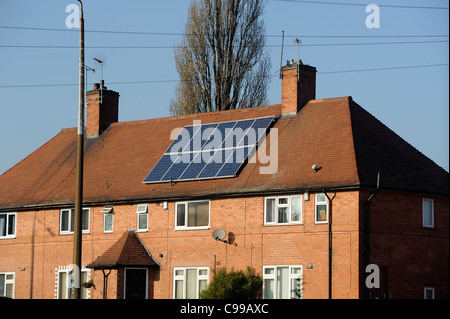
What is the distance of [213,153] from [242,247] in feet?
17.2

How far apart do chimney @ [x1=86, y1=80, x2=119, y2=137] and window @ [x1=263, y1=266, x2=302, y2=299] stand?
611 inches

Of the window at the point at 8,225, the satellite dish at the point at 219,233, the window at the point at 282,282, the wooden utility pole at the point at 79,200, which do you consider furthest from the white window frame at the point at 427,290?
the window at the point at 8,225

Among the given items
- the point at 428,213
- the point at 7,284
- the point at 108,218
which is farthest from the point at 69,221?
the point at 428,213

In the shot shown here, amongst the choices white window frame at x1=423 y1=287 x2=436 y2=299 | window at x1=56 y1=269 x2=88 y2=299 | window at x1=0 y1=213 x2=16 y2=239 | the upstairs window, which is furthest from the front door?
white window frame at x1=423 y1=287 x2=436 y2=299

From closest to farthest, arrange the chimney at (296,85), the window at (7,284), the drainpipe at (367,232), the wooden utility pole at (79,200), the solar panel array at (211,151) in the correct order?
1. the wooden utility pole at (79,200)
2. the drainpipe at (367,232)
3. the solar panel array at (211,151)
4. the chimney at (296,85)
5. the window at (7,284)

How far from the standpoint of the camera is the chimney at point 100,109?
4647 centimetres

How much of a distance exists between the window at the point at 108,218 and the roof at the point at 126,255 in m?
1.27

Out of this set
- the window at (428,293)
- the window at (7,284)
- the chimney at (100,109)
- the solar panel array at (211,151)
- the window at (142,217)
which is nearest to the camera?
the window at (428,293)

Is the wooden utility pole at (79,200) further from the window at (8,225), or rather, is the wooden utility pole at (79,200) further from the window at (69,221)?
the window at (8,225)

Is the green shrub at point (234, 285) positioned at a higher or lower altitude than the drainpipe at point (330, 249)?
lower

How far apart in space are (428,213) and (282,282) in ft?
22.2
